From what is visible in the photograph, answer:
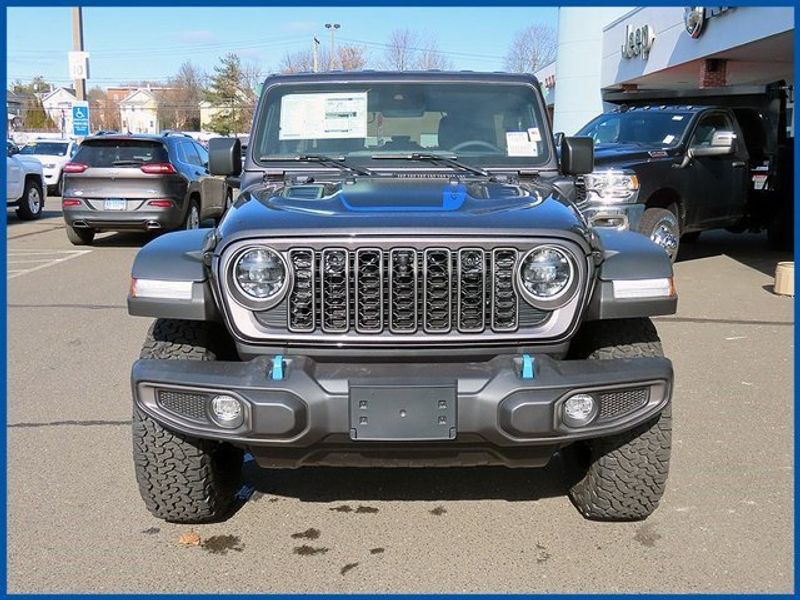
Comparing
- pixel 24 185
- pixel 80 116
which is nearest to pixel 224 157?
pixel 24 185

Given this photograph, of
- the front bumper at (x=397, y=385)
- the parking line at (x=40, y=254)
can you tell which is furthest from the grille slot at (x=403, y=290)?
the parking line at (x=40, y=254)

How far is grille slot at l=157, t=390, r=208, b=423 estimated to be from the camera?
10.4ft

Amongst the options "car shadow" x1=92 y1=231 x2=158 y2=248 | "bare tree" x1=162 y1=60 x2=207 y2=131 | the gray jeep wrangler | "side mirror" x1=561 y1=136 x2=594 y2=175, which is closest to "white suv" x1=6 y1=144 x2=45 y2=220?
"car shadow" x1=92 y1=231 x2=158 y2=248

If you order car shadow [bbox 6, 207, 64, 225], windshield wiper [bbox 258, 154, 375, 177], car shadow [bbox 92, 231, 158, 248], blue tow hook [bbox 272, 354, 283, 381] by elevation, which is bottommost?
car shadow [bbox 92, 231, 158, 248]

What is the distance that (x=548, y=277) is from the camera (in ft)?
10.7

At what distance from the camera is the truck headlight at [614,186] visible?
9.48 meters

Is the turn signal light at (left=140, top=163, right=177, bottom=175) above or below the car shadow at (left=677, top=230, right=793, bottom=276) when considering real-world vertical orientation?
above

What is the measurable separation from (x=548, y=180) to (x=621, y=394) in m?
1.52

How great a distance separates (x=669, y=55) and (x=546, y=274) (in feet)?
64.2

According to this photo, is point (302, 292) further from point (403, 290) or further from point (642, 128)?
point (642, 128)

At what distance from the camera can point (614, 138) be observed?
1100 cm

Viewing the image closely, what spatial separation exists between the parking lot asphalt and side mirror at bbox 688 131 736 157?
4.73 meters

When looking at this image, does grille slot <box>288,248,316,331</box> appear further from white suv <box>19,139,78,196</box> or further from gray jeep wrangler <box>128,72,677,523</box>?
white suv <box>19,139,78,196</box>

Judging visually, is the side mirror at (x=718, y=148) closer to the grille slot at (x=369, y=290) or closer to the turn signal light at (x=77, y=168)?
the grille slot at (x=369, y=290)
